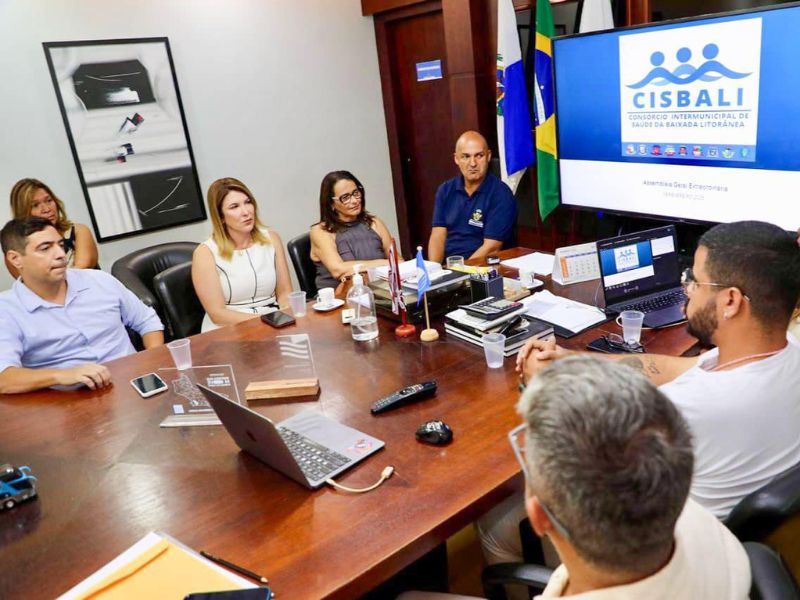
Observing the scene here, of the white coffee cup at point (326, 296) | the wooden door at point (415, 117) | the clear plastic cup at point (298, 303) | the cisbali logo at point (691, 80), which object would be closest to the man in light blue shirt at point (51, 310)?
the clear plastic cup at point (298, 303)

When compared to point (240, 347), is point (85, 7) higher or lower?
higher

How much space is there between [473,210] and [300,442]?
94.0 inches

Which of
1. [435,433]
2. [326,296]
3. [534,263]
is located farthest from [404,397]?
[534,263]

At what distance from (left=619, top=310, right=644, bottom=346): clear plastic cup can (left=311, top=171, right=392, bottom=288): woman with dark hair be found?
1.51 meters

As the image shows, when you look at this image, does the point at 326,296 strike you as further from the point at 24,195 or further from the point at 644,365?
the point at 24,195

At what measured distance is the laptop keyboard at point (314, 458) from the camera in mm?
1474

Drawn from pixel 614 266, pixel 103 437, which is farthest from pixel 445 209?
pixel 103 437

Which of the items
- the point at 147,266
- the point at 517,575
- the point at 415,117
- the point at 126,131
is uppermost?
the point at 126,131

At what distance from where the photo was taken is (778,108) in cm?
276

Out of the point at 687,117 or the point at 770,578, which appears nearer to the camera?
the point at 770,578

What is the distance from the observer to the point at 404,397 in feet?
5.73

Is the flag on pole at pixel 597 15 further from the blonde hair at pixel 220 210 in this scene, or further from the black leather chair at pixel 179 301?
the black leather chair at pixel 179 301

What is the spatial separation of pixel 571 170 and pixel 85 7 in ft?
10.4

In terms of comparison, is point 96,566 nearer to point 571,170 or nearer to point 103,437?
point 103,437
